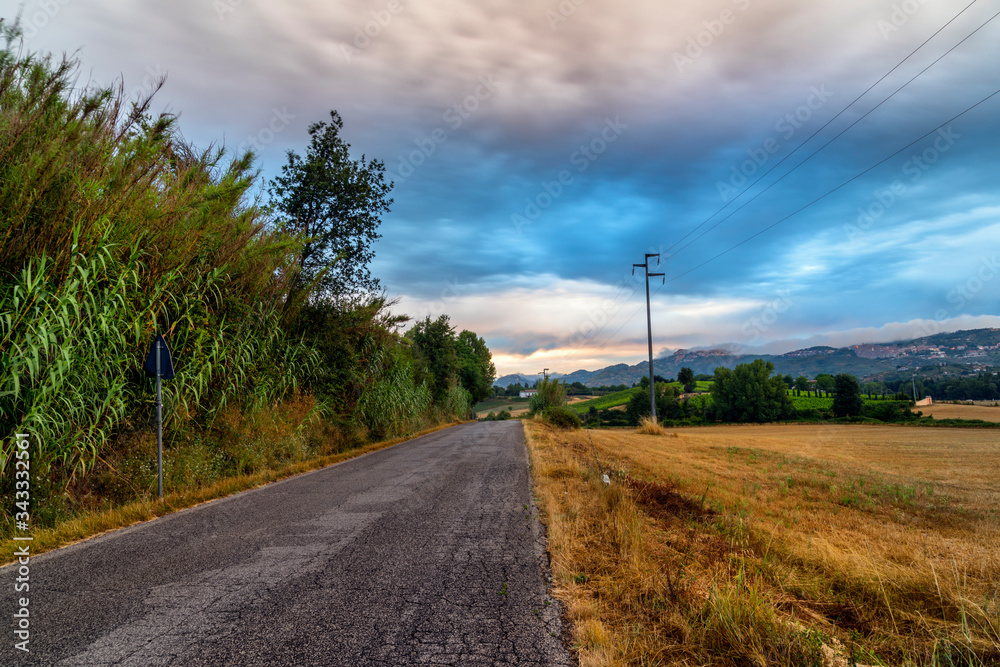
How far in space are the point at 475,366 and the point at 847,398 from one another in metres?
49.6

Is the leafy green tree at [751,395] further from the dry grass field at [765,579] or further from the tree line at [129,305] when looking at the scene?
the tree line at [129,305]

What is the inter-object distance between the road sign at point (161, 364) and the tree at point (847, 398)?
7400 cm

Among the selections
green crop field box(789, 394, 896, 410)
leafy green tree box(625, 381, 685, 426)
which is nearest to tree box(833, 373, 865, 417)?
green crop field box(789, 394, 896, 410)

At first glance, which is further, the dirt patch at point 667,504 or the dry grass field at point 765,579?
the dirt patch at point 667,504

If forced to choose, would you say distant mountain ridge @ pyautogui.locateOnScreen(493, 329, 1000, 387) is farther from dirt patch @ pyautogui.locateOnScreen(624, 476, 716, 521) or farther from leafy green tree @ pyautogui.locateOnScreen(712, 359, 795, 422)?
dirt patch @ pyautogui.locateOnScreen(624, 476, 716, 521)

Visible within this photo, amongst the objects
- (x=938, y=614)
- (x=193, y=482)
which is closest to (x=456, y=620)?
(x=938, y=614)

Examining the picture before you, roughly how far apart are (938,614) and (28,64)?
1061 cm

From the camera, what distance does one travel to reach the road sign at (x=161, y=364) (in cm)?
640

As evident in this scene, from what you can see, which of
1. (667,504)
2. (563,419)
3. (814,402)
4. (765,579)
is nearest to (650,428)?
(563,419)

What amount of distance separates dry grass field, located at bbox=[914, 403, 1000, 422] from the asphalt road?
171ft

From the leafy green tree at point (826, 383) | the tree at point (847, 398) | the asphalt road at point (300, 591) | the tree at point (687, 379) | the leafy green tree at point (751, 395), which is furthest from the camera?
the tree at point (687, 379)

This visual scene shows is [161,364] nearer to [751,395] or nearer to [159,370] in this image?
[159,370]

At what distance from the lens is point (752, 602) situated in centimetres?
271

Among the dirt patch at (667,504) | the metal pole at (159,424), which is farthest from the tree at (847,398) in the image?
the metal pole at (159,424)
